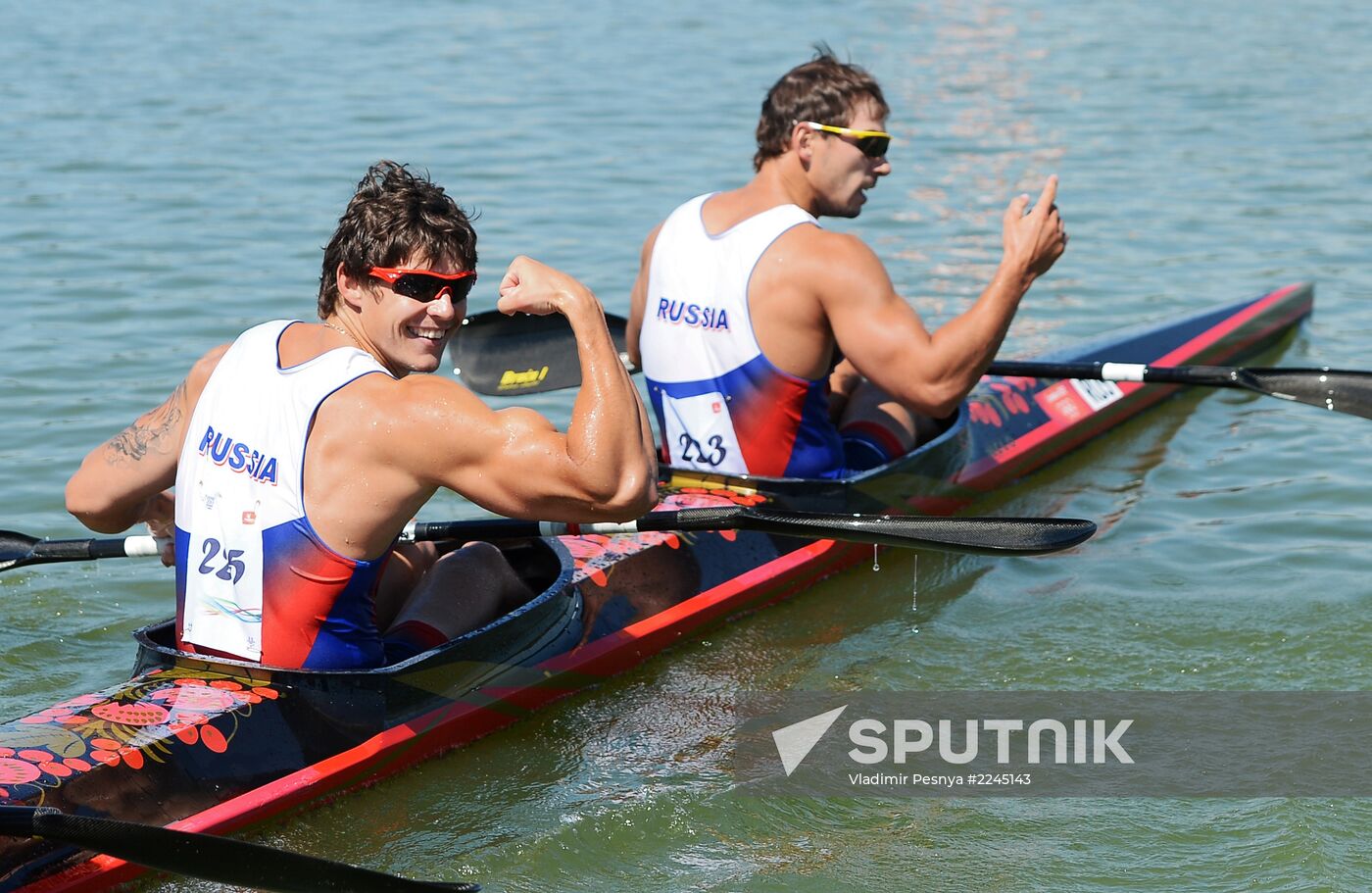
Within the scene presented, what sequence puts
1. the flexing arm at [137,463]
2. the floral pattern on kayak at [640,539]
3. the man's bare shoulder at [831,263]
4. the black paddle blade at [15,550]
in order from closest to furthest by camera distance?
the flexing arm at [137,463], the black paddle blade at [15,550], the floral pattern on kayak at [640,539], the man's bare shoulder at [831,263]

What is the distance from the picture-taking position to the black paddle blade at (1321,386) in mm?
6492

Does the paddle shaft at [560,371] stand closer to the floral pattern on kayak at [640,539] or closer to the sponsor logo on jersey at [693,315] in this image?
the sponsor logo on jersey at [693,315]

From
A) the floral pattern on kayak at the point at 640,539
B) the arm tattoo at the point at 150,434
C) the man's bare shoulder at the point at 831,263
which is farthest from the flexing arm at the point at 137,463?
the man's bare shoulder at the point at 831,263

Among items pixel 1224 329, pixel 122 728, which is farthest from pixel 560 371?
pixel 1224 329

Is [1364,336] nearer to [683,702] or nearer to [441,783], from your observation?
[683,702]

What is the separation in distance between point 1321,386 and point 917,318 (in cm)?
206

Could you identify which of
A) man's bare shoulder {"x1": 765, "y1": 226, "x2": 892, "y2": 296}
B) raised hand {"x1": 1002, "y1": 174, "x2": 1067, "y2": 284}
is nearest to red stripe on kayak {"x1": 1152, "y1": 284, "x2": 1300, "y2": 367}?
raised hand {"x1": 1002, "y1": 174, "x2": 1067, "y2": 284}

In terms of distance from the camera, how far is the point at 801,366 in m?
5.75

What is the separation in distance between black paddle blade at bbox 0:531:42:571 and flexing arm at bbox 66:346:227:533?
641 mm

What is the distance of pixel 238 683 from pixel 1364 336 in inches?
288

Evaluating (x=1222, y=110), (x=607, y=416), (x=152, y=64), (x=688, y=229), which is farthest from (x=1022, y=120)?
(x=607, y=416)

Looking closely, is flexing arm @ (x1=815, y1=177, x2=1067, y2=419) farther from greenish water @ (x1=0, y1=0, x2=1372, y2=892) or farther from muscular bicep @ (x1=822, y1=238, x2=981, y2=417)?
greenish water @ (x1=0, y1=0, x2=1372, y2=892)

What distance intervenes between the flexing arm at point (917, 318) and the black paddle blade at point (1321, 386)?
152 cm

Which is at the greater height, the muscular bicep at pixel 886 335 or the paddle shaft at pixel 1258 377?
the muscular bicep at pixel 886 335
